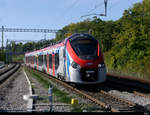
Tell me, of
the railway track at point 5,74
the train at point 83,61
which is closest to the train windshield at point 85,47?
the train at point 83,61

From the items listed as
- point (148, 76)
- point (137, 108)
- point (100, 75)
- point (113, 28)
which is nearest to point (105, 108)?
point (137, 108)

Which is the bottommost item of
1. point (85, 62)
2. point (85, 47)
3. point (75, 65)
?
point (75, 65)

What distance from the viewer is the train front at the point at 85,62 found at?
1396 centimetres

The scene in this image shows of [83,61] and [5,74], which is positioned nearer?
[83,61]

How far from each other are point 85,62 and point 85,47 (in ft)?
3.60

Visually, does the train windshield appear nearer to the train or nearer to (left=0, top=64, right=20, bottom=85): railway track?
the train

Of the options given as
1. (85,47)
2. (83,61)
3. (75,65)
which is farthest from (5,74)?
(83,61)

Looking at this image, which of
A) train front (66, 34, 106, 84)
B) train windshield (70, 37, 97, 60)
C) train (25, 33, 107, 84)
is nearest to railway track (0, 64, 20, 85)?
train (25, 33, 107, 84)

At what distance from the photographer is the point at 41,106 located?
31.2 ft

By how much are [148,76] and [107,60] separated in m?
19.7

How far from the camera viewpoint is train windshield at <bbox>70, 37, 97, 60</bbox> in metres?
14.4

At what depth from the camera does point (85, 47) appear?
48.3 ft

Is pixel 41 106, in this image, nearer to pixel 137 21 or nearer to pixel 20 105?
pixel 20 105

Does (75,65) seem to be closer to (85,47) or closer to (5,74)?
(85,47)
